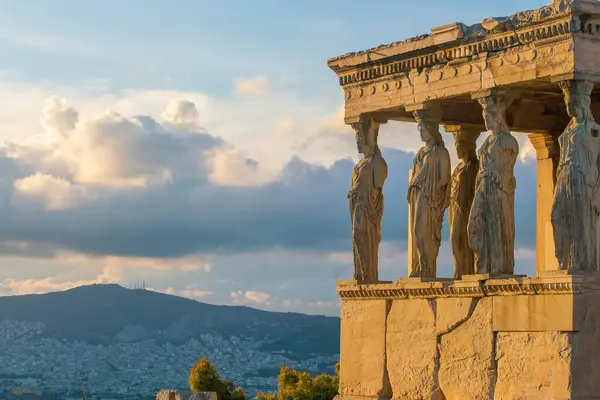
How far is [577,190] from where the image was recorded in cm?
2153

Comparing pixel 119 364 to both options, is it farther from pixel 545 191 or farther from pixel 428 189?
pixel 428 189

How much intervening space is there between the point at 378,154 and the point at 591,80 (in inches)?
170

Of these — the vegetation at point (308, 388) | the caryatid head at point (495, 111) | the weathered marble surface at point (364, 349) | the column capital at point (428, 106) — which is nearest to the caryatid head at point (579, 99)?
the caryatid head at point (495, 111)

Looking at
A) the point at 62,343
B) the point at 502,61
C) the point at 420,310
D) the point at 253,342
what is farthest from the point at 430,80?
the point at 62,343

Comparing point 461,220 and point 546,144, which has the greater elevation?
point 546,144

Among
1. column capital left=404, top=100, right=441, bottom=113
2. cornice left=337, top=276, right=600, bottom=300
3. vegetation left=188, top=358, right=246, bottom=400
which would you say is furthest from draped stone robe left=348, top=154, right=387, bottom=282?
vegetation left=188, top=358, right=246, bottom=400

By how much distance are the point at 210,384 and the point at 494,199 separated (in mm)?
32456

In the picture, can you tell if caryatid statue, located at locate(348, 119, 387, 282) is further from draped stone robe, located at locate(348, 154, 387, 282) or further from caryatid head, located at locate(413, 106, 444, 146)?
caryatid head, located at locate(413, 106, 444, 146)

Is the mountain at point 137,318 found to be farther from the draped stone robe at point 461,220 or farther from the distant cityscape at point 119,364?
the draped stone robe at point 461,220

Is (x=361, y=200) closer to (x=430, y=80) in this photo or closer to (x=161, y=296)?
(x=430, y=80)

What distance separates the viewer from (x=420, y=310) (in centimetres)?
2372

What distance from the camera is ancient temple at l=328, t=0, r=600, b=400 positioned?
21.5m

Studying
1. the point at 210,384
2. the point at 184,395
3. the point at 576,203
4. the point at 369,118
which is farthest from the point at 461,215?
the point at 210,384

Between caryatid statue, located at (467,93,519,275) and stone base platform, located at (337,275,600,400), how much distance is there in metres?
0.41
